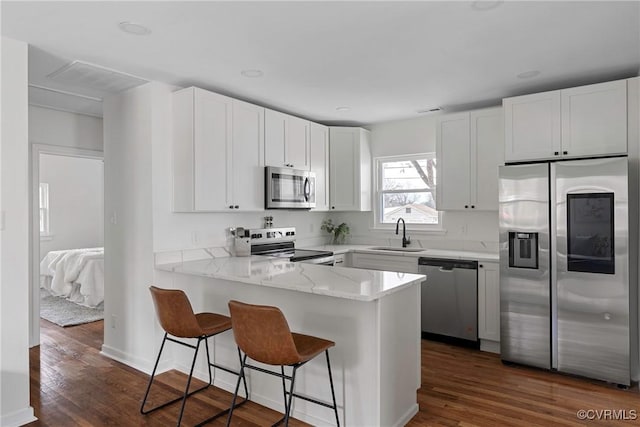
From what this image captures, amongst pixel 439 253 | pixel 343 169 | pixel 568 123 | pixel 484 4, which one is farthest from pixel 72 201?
pixel 568 123

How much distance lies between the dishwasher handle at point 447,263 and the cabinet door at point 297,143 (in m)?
1.69

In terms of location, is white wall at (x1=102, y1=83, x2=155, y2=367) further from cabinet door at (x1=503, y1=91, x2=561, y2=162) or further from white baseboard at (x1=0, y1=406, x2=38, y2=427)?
cabinet door at (x1=503, y1=91, x2=561, y2=162)

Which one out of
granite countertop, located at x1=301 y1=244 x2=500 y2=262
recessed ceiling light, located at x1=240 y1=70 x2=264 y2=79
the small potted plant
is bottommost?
granite countertop, located at x1=301 y1=244 x2=500 y2=262

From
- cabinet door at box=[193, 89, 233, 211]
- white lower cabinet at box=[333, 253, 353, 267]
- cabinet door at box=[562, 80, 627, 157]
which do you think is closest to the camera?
cabinet door at box=[562, 80, 627, 157]

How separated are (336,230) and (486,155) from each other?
7.17ft

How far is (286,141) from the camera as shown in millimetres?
4379

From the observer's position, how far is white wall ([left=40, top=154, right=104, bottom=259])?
782cm

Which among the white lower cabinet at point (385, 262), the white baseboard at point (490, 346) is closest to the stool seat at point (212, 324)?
the white lower cabinet at point (385, 262)

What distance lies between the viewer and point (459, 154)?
435 centimetres

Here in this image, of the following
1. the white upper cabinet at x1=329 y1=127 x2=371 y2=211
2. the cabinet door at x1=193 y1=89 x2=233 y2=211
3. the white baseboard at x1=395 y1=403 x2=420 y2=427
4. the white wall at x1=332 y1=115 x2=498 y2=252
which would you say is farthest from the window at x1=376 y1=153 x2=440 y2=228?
the white baseboard at x1=395 y1=403 x2=420 y2=427

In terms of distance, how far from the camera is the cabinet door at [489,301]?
12.7ft

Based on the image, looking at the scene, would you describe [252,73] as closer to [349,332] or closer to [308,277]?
[308,277]

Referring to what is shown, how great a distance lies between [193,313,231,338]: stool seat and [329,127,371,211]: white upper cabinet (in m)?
2.57

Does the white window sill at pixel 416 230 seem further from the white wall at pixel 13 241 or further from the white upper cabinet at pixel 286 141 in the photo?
the white wall at pixel 13 241
